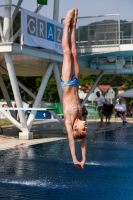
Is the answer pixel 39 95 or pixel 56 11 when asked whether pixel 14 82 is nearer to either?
pixel 39 95

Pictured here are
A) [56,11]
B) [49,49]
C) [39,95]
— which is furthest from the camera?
[56,11]

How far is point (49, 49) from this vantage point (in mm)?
19688

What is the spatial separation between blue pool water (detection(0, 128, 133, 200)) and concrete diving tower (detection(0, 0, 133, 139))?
347cm

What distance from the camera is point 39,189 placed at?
9570 millimetres

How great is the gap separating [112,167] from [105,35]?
12470 mm

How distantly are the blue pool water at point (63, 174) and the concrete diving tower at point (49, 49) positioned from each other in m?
3.47

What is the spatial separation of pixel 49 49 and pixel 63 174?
30.8ft

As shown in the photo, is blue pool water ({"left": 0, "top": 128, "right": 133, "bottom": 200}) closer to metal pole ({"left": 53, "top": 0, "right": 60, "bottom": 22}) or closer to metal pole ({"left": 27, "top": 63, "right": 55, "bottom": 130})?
metal pole ({"left": 27, "top": 63, "right": 55, "bottom": 130})

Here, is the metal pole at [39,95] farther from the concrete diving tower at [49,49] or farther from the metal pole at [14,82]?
the metal pole at [14,82]

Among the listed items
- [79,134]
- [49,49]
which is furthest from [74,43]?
[49,49]

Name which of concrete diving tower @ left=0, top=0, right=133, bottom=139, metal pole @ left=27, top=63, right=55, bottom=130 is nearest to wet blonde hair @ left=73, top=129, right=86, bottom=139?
concrete diving tower @ left=0, top=0, right=133, bottom=139

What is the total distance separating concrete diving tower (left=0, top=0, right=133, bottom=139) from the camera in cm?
1800

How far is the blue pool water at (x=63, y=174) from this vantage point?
9109 millimetres

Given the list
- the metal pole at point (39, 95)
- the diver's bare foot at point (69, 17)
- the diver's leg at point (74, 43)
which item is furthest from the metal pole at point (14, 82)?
the diver's bare foot at point (69, 17)
